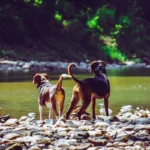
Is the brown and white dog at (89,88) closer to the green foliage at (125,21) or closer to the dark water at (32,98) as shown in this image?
the dark water at (32,98)

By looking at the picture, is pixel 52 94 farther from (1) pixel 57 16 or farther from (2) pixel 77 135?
(1) pixel 57 16

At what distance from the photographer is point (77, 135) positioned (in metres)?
8.25

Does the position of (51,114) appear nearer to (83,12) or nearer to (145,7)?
(83,12)

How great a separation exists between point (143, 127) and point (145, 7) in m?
42.0

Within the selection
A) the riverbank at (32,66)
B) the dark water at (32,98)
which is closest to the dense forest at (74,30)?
the riverbank at (32,66)

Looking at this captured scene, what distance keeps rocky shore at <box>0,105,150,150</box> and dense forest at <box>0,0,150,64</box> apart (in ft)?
88.2

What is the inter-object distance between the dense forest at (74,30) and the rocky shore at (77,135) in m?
26.9

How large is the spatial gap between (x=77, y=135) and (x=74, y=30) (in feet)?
113

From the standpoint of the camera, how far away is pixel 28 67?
112 feet

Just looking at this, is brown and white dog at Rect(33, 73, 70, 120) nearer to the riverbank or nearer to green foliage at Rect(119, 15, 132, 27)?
the riverbank

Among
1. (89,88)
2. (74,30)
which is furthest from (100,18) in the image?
(89,88)

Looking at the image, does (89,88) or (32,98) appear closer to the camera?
(89,88)

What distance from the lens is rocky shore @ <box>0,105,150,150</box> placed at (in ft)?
25.0

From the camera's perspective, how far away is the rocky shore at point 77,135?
7633 mm
